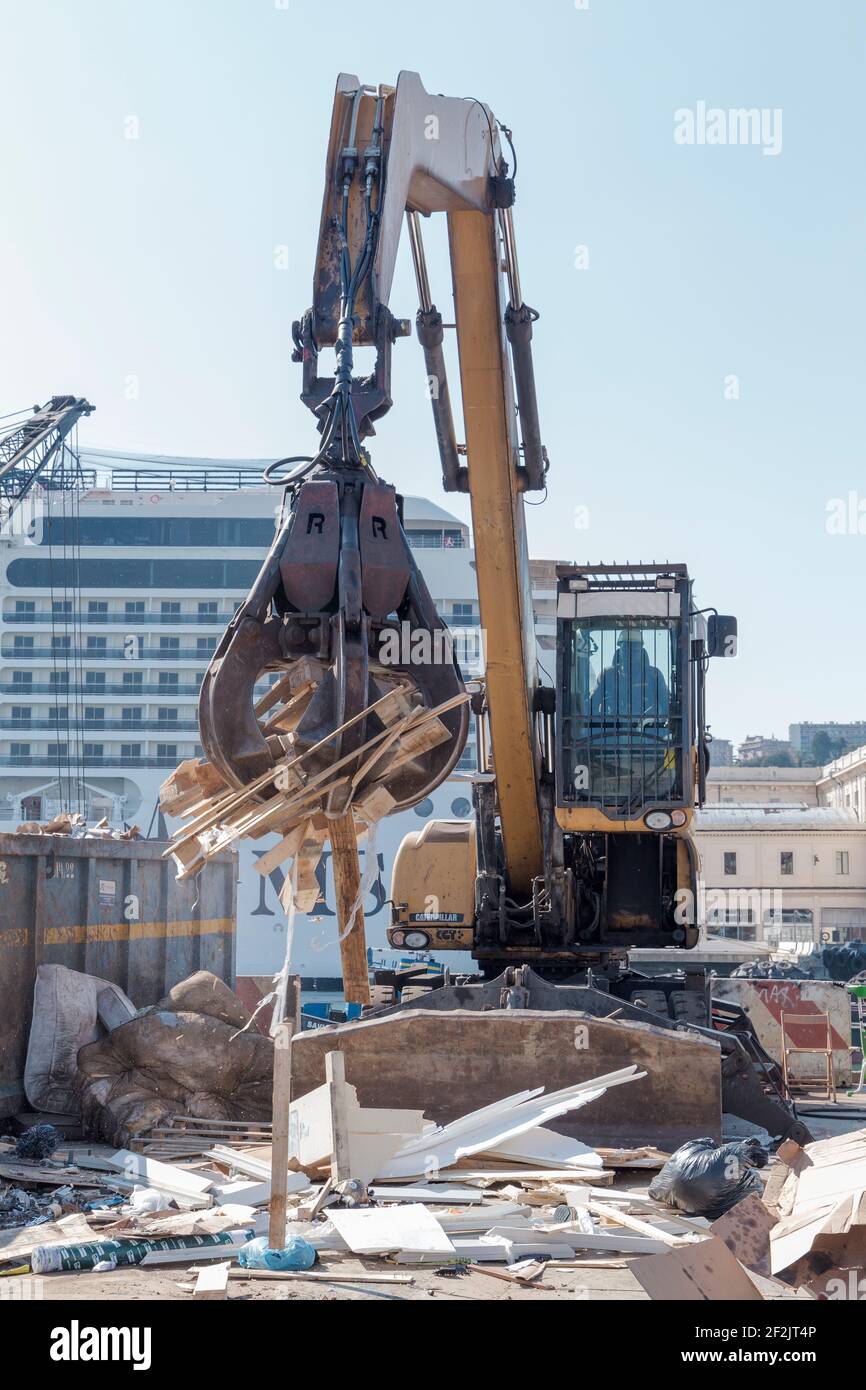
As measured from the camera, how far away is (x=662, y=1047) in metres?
8.07

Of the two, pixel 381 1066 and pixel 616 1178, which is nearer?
pixel 616 1178

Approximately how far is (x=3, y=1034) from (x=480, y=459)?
5.19 metres

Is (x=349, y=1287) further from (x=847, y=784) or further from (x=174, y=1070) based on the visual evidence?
(x=847, y=784)

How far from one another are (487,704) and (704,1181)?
181 inches

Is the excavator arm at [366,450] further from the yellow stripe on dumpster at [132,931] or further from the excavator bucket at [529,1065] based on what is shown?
the yellow stripe on dumpster at [132,931]

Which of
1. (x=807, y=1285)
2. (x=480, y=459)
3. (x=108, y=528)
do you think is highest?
(x=108, y=528)

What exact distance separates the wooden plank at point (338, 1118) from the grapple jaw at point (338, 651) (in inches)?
67.9

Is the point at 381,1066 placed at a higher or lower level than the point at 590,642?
lower

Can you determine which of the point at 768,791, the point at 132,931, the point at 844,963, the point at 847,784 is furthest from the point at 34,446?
the point at 768,791

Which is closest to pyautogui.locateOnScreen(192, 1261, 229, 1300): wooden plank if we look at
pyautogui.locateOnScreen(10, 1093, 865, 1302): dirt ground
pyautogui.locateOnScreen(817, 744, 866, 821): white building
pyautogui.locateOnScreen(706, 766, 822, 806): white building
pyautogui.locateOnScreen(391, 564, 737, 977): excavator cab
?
pyautogui.locateOnScreen(10, 1093, 865, 1302): dirt ground

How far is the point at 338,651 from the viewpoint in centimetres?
581

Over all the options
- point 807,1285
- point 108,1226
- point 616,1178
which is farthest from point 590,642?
point 807,1285
